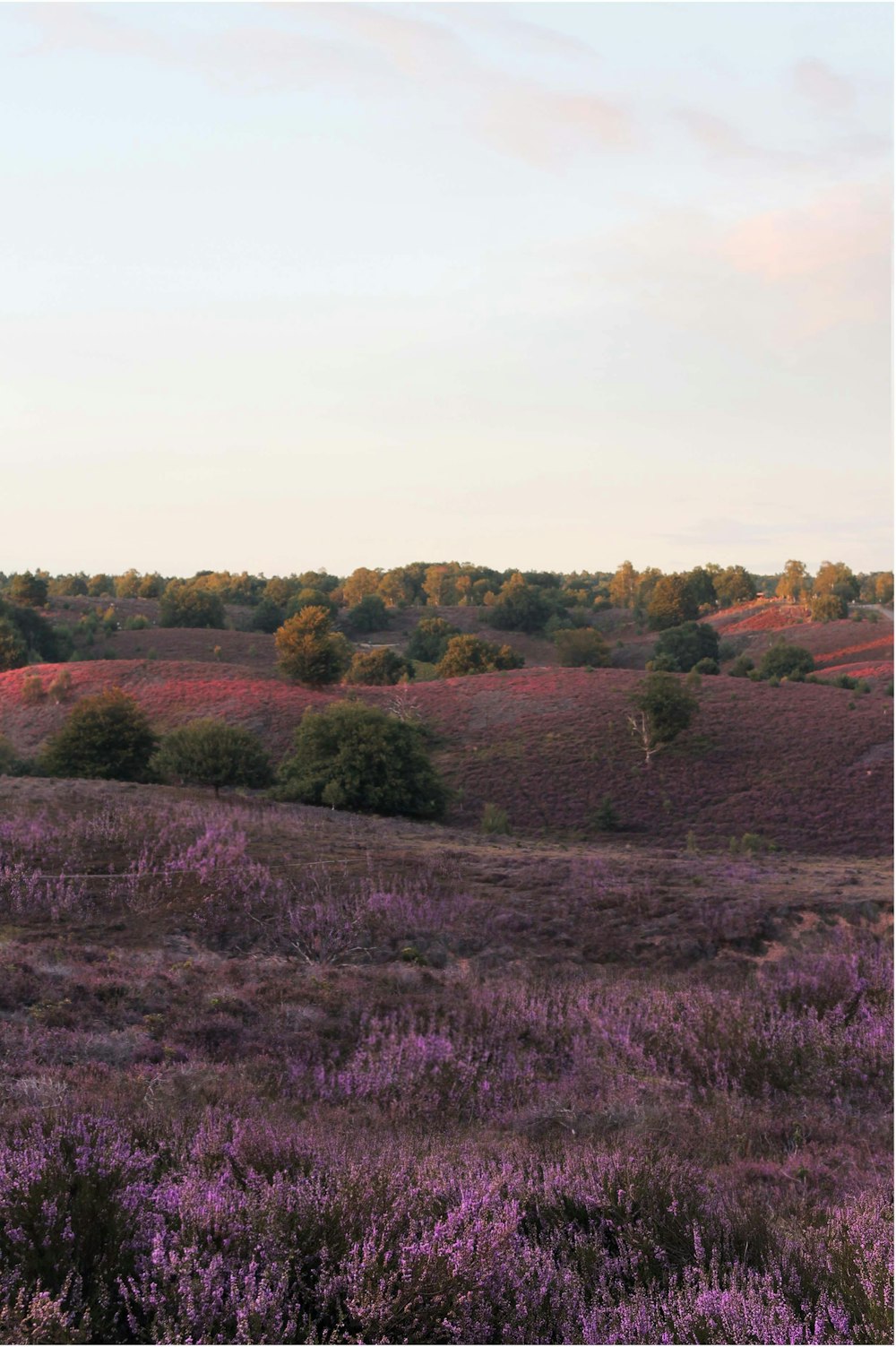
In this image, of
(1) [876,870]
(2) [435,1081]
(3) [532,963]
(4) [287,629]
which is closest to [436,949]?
(3) [532,963]

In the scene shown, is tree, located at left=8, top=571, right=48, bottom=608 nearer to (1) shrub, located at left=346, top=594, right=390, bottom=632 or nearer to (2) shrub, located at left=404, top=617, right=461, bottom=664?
(1) shrub, located at left=346, top=594, right=390, bottom=632

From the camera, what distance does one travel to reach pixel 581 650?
279ft

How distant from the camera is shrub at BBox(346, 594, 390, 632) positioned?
113 meters

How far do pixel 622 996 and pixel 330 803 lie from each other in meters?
21.4

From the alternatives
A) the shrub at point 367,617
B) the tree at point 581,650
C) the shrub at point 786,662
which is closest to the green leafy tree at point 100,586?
the shrub at point 367,617

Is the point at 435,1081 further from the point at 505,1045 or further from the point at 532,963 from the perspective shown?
the point at 532,963

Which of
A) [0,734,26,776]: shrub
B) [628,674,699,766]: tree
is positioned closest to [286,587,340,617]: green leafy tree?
[628,674,699,766]: tree

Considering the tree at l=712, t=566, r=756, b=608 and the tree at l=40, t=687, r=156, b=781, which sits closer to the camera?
the tree at l=40, t=687, r=156, b=781

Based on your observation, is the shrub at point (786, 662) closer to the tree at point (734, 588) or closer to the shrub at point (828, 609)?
the shrub at point (828, 609)

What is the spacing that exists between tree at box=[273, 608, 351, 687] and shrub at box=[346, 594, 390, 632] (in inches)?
2062

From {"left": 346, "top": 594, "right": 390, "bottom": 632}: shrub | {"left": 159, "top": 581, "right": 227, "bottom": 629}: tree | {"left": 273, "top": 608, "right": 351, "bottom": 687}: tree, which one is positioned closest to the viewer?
{"left": 273, "top": 608, "right": 351, "bottom": 687}: tree

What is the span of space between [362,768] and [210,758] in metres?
5.57

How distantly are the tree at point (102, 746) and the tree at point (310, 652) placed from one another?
73.3ft

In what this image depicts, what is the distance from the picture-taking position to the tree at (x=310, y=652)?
192 feet
